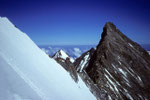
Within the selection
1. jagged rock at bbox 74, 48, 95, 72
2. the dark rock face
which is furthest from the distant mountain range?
jagged rock at bbox 74, 48, 95, 72

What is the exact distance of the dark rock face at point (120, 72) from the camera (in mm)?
42931

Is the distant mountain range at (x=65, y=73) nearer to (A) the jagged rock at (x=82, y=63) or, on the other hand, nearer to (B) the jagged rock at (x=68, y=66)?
(B) the jagged rock at (x=68, y=66)

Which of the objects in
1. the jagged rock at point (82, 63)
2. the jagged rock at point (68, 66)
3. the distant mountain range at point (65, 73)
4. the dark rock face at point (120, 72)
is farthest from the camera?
the jagged rock at point (82, 63)

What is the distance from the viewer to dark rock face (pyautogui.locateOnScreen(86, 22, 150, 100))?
42931mm

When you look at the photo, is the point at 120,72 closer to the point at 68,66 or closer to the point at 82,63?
the point at 82,63

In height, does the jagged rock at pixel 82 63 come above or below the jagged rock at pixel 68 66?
above

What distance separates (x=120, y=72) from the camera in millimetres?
53094

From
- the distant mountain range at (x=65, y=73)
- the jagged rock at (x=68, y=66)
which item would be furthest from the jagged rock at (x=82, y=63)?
the jagged rock at (x=68, y=66)

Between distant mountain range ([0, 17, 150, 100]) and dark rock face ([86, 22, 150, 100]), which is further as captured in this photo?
dark rock face ([86, 22, 150, 100])

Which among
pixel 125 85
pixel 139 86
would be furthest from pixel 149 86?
pixel 125 85

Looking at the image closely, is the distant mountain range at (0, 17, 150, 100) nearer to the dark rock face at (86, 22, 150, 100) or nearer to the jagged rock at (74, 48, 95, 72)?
the dark rock face at (86, 22, 150, 100)

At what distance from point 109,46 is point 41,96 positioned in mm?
62408

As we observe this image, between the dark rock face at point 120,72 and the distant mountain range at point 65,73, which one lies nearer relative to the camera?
the distant mountain range at point 65,73

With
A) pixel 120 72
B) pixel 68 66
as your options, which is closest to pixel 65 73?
pixel 68 66
